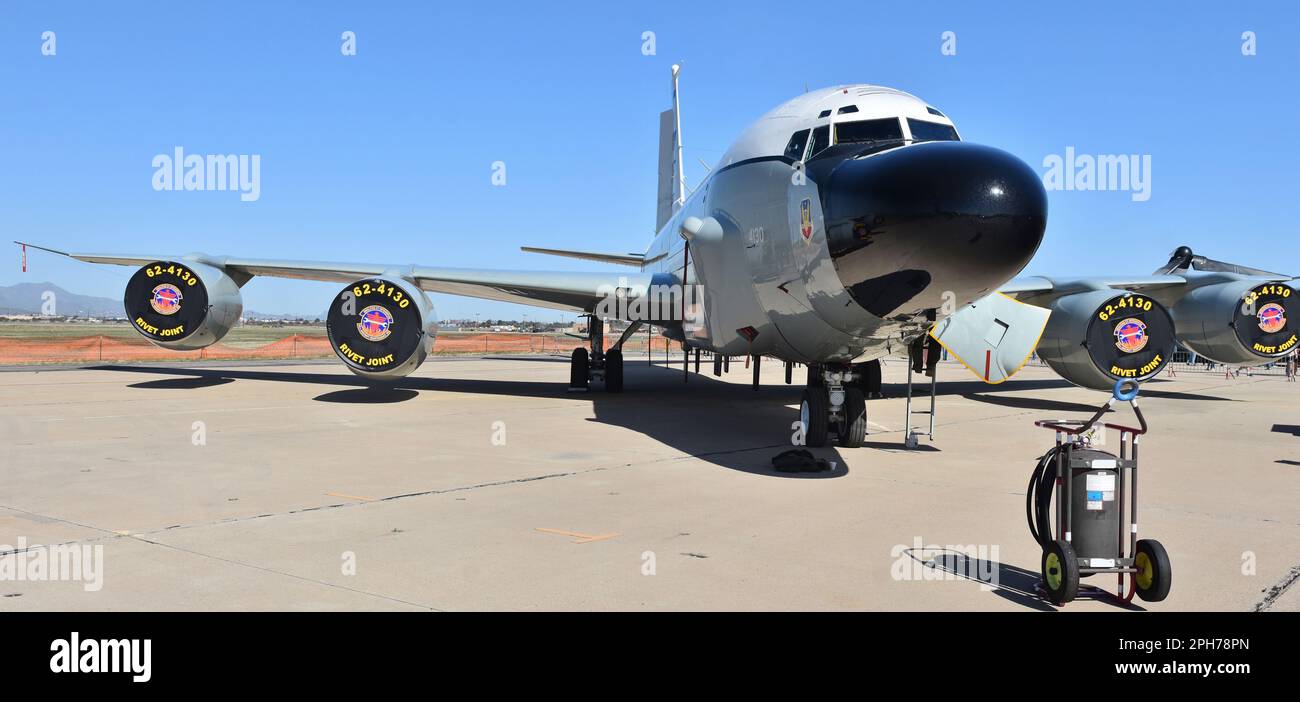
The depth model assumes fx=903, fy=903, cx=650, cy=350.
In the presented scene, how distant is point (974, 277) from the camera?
25.1ft

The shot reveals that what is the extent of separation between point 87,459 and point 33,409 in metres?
6.33

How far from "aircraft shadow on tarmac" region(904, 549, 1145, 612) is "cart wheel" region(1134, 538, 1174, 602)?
0.10 m

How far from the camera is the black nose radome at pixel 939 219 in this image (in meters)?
7.16

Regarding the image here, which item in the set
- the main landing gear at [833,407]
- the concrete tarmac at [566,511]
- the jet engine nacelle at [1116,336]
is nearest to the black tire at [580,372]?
the concrete tarmac at [566,511]

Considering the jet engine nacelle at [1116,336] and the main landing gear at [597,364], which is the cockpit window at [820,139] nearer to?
the jet engine nacelle at [1116,336]

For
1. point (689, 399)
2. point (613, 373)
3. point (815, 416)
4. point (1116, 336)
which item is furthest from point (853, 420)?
point (613, 373)

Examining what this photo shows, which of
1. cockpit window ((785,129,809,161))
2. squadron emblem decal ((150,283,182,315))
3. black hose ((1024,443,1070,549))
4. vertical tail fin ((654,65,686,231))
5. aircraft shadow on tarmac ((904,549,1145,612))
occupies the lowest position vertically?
aircraft shadow on tarmac ((904,549,1145,612))

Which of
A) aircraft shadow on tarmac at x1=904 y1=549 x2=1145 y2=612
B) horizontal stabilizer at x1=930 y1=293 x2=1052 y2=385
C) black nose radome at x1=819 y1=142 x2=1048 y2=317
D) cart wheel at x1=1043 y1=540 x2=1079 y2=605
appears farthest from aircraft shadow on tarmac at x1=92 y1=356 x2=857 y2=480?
cart wheel at x1=1043 y1=540 x2=1079 y2=605

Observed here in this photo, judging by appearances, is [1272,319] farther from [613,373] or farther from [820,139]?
[820,139]

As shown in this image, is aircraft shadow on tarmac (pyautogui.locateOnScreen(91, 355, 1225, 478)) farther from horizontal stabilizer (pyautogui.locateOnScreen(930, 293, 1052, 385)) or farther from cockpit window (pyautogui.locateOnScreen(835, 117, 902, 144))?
cockpit window (pyautogui.locateOnScreen(835, 117, 902, 144))

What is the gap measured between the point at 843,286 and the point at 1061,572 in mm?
4319

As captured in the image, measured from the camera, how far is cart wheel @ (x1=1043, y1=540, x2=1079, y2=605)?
4699 millimetres
